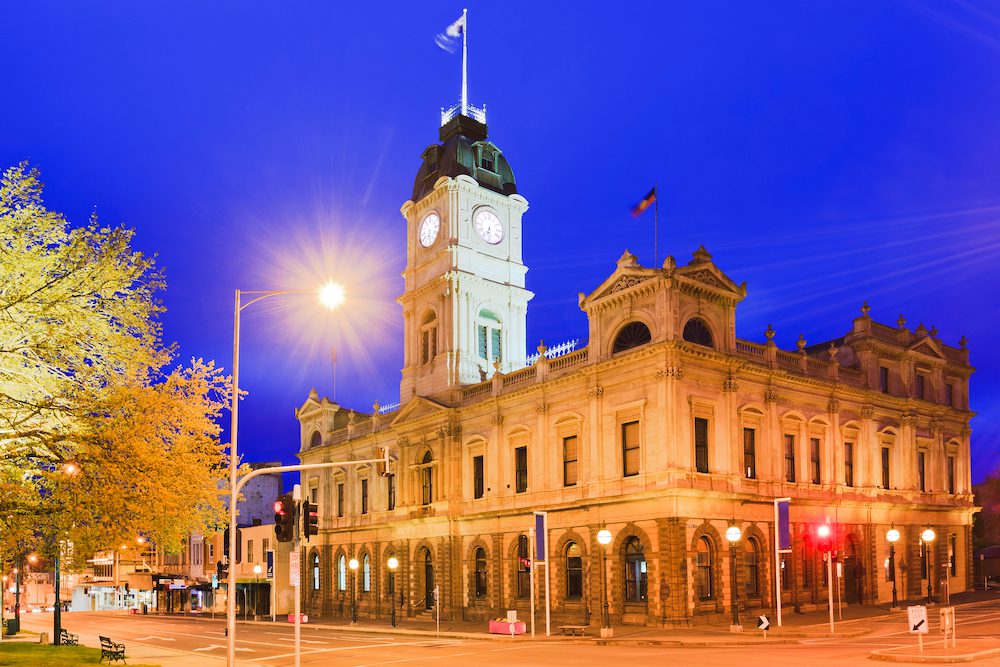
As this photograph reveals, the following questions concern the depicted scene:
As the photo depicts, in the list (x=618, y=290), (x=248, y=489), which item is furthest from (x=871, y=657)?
(x=248, y=489)

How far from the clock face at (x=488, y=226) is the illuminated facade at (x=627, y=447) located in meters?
0.24

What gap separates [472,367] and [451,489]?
8.78 meters

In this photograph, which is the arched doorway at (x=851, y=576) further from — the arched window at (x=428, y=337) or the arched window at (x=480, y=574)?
the arched window at (x=428, y=337)

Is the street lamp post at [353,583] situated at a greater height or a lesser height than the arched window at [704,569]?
lesser

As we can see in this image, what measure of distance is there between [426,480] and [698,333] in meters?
23.7

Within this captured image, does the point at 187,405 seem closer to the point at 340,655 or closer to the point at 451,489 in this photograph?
the point at 340,655

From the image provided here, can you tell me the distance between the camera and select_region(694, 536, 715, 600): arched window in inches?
1672

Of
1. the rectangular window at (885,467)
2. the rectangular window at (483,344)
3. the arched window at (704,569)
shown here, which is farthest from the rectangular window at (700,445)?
the rectangular window at (483,344)

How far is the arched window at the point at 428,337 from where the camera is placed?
64.0 metres

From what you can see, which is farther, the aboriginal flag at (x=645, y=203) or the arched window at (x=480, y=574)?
the arched window at (x=480, y=574)

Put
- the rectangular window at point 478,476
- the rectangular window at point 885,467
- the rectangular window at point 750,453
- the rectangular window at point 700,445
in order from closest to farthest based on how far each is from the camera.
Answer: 1. the rectangular window at point 700,445
2. the rectangular window at point 750,453
3. the rectangular window at point 885,467
4. the rectangular window at point 478,476

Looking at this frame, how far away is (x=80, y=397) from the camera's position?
21.7 meters

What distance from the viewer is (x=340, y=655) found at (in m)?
35.6

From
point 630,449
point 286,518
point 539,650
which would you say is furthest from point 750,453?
point 286,518
